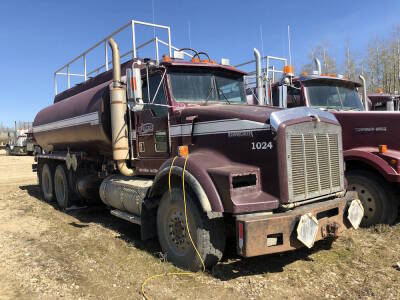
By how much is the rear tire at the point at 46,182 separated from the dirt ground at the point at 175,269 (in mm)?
3515

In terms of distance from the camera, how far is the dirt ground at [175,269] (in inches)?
157

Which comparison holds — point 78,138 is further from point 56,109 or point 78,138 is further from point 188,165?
point 188,165

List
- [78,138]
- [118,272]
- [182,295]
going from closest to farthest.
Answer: [182,295], [118,272], [78,138]

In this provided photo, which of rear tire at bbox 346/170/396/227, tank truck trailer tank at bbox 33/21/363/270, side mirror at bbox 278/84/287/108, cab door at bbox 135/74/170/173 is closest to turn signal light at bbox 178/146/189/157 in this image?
tank truck trailer tank at bbox 33/21/363/270

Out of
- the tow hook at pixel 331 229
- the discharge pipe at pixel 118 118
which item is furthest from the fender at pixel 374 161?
the discharge pipe at pixel 118 118

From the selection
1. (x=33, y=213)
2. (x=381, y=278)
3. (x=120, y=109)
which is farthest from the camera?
(x=33, y=213)

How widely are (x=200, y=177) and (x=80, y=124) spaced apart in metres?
4.44

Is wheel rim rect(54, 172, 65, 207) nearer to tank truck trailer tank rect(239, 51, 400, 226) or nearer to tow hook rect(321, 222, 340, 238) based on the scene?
tank truck trailer tank rect(239, 51, 400, 226)

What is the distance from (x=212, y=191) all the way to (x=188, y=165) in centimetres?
53

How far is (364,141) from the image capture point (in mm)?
6477

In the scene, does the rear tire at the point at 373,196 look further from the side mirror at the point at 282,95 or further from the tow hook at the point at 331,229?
the tow hook at the point at 331,229

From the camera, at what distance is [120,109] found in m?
6.49

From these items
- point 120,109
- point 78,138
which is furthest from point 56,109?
point 120,109

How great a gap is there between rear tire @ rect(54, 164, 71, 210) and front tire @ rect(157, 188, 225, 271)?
15.2ft
